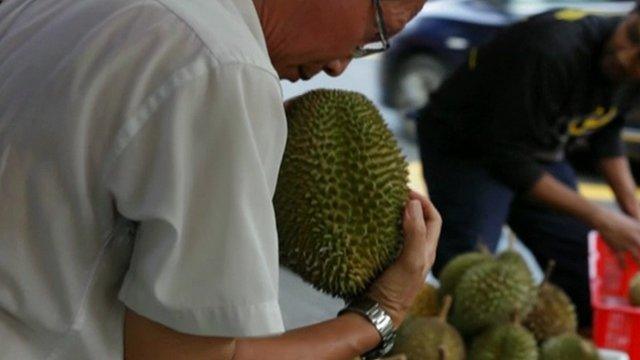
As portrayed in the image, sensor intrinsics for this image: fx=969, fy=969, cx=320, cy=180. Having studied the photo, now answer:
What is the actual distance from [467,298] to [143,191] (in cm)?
87

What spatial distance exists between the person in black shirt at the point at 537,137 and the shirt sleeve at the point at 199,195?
1338 mm

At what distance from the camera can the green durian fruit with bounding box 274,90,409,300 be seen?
3.64 ft

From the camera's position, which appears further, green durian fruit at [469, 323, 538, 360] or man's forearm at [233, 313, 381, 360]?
green durian fruit at [469, 323, 538, 360]

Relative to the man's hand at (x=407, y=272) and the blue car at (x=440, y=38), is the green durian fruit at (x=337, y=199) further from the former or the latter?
the blue car at (x=440, y=38)

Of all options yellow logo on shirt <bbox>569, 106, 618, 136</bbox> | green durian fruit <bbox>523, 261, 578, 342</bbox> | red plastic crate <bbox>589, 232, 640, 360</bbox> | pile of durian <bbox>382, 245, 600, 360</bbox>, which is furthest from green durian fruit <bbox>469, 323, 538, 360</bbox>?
yellow logo on shirt <bbox>569, 106, 618, 136</bbox>

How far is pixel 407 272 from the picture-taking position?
1.09 metres

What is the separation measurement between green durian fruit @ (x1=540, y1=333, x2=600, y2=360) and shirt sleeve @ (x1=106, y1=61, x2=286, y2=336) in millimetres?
815

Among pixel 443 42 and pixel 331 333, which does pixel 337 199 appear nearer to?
pixel 331 333

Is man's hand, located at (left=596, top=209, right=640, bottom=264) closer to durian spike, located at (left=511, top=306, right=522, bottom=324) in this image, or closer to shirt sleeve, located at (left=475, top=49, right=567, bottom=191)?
shirt sleeve, located at (left=475, top=49, right=567, bottom=191)

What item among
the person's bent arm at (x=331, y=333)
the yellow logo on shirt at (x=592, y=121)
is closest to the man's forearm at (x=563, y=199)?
the yellow logo on shirt at (x=592, y=121)

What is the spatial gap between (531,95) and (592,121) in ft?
0.97

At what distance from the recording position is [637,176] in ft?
Answer: 15.6

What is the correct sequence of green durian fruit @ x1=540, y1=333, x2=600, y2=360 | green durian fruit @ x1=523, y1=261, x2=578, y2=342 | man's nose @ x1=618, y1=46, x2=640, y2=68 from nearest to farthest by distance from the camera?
1. green durian fruit @ x1=540, y1=333, x2=600, y2=360
2. green durian fruit @ x1=523, y1=261, x2=578, y2=342
3. man's nose @ x1=618, y1=46, x2=640, y2=68

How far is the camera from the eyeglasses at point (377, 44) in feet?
3.11
